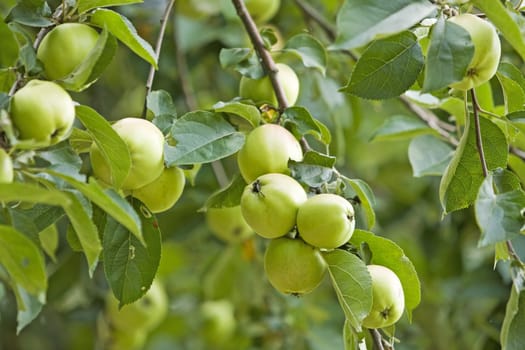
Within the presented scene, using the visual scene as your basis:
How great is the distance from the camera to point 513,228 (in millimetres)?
711

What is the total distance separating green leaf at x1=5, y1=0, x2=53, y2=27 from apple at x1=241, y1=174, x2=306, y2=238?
25 centimetres

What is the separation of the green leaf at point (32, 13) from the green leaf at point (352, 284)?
35 centimetres

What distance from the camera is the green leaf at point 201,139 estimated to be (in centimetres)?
81

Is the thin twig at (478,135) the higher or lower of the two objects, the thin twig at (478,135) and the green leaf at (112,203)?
the lower

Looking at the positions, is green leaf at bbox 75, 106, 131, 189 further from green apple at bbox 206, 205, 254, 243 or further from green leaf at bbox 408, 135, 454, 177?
green apple at bbox 206, 205, 254, 243

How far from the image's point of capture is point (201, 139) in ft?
2.78

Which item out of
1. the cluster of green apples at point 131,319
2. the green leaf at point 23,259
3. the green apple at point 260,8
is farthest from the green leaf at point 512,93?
the cluster of green apples at point 131,319

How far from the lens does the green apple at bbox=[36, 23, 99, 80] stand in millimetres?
729

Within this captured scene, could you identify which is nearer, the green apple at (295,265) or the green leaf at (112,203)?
the green leaf at (112,203)

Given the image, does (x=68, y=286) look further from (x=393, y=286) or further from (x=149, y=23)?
(x=393, y=286)

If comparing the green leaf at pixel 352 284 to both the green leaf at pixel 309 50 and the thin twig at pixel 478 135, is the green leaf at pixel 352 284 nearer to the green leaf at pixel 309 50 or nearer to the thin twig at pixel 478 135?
the thin twig at pixel 478 135

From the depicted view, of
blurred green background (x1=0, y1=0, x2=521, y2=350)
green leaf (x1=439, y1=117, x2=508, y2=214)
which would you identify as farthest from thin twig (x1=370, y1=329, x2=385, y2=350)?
blurred green background (x1=0, y1=0, x2=521, y2=350)

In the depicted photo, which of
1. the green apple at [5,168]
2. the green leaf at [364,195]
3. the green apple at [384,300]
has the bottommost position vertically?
the green apple at [384,300]

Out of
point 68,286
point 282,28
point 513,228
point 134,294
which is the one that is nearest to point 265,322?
point 68,286
